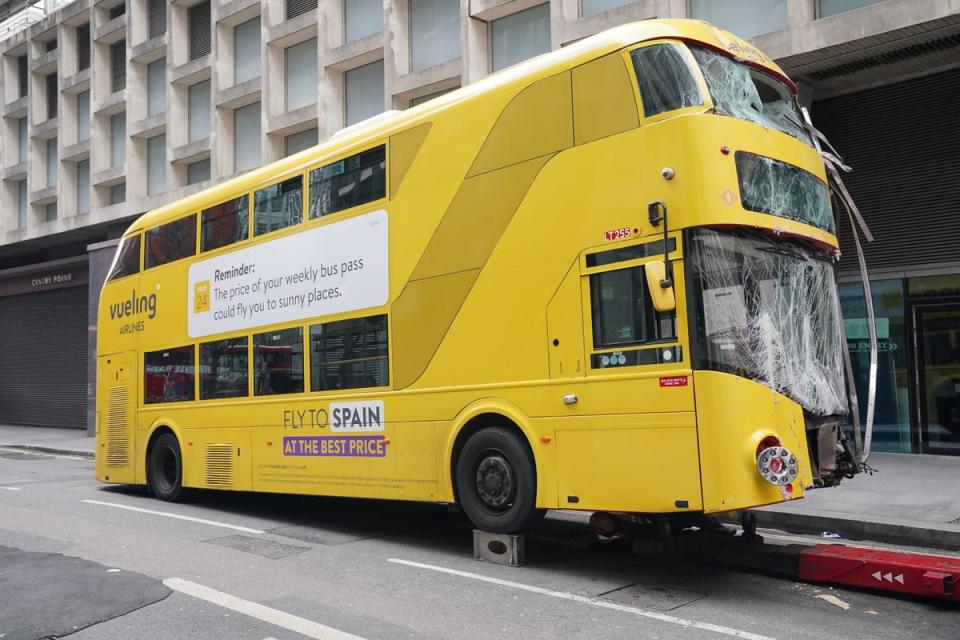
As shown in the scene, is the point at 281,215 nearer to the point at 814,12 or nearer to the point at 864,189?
the point at 814,12

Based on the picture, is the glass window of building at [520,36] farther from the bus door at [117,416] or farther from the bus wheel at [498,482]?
the bus wheel at [498,482]

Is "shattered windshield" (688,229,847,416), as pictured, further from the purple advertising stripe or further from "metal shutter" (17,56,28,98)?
"metal shutter" (17,56,28,98)

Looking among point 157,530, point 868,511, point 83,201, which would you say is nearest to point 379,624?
point 157,530

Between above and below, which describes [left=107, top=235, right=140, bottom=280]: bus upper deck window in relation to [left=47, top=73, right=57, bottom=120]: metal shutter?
below

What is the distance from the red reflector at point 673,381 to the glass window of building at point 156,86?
931 inches

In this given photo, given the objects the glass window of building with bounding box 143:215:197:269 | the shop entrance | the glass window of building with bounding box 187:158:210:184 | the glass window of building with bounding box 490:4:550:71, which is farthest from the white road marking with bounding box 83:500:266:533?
the glass window of building with bounding box 187:158:210:184

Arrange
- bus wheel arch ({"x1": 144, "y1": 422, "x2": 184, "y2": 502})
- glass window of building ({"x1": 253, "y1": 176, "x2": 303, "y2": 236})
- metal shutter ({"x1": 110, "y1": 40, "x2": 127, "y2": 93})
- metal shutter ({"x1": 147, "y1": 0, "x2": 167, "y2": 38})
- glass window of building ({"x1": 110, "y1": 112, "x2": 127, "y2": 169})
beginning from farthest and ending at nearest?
metal shutter ({"x1": 110, "y1": 40, "x2": 127, "y2": 93}) < glass window of building ({"x1": 110, "y1": 112, "x2": 127, "y2": 169}) < metal shutter ({"x1": 147, "y1": 0, "x2": 167, "y2": 38}) < bus wheel arch ({"x1": 144, "y1": 422, "x2": 184, "y2": 502}) < glass window of building ({"x1": 253, "y1": 176, "x2": 303, "y2": 236})

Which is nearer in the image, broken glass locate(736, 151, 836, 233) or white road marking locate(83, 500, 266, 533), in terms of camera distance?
broken glass locate(736, 151, 836, 233)

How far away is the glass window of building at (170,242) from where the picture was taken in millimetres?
11227

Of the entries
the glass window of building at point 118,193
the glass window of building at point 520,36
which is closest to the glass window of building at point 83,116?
the glass window of building at point 118,193

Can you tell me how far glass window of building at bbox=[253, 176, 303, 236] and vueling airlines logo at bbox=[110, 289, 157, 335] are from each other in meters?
2.76

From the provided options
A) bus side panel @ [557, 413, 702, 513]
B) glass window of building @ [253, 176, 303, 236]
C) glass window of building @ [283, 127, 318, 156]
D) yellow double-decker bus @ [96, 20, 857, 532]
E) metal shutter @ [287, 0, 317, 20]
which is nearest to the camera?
bus side panel @ [557, 413, 702, 513]

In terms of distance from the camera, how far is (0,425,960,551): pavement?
8.11 meters

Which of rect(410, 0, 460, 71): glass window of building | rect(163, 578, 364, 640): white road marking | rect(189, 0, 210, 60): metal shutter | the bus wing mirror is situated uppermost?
rect(189, 0, 210, 60): metal shutter
